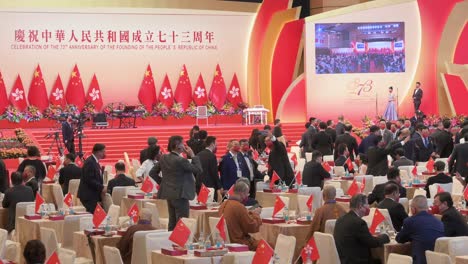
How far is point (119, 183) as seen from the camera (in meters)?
15.3

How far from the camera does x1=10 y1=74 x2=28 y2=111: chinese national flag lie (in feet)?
97.8

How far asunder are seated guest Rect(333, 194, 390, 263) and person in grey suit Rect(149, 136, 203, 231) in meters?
2.99

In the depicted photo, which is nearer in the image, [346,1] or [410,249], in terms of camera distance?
[410,249]

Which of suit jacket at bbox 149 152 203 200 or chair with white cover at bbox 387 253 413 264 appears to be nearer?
chair with white cover at bbox 387 253 413 264

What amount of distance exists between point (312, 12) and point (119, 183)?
65.9 feet

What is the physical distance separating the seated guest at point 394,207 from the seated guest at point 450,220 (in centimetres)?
94

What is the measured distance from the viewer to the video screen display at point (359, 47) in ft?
95.4

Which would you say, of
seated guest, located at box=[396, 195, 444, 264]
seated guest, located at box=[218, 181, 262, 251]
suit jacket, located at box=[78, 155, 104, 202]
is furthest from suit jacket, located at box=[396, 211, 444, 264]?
suit jacket, located at box=[78, 155, 104, 202]

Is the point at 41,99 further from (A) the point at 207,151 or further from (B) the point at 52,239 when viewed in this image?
(B) the point at 52,239

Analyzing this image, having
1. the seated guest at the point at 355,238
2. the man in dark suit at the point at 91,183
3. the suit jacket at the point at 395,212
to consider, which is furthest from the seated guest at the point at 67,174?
the seated guest at the point at 355,238

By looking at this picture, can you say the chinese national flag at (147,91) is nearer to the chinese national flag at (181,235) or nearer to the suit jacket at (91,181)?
the suit jacket at (91,181)

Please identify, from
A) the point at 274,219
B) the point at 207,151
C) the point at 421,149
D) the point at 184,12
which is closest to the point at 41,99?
the point at 184,12

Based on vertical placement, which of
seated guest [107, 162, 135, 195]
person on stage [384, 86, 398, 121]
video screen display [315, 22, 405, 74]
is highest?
video screen display [315, 22, 405, 74]

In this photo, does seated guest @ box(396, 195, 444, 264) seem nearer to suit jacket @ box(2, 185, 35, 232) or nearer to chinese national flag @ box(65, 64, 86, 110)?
suit jacket @ box(2, 185, 35, 232)
